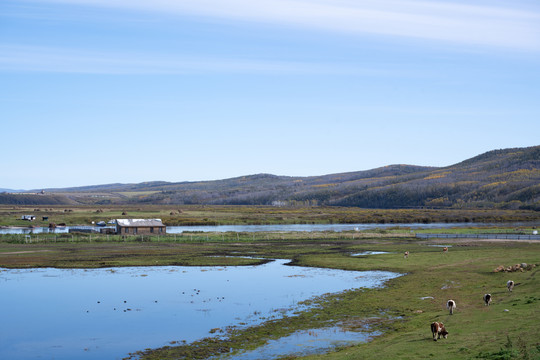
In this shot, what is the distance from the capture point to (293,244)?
3346 inches

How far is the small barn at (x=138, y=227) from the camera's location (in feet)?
332

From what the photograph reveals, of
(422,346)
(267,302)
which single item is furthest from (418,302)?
(422,346)

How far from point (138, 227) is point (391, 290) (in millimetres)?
68775

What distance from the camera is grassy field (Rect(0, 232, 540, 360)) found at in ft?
78.5

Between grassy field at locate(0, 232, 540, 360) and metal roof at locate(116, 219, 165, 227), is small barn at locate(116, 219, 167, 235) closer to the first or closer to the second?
metal roof at locate(116, 219, 165, 227)

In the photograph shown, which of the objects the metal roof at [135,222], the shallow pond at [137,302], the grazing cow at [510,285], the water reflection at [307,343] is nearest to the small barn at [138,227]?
the metal roof at [135,222]

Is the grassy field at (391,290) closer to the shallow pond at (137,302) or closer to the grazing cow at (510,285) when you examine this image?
the grazing cow at (510,285)

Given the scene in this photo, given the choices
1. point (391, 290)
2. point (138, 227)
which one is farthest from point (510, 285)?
point (138, 227)

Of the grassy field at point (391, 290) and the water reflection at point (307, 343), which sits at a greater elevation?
the grassy field at point (391, 290)

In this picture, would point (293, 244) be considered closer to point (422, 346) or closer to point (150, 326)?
point (150, 326)

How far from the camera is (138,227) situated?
101750 millimetres

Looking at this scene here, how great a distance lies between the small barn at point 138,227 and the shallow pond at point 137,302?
4429 centimetres

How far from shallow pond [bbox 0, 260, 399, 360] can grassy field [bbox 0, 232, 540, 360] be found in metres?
2.75

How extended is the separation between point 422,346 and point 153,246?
6308 cm
